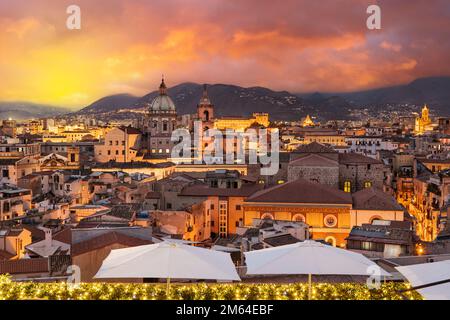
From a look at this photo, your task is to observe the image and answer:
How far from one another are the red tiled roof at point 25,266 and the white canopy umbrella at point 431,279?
36.6 feet

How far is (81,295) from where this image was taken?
28.8 feet

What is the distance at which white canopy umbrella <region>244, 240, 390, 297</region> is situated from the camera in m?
9.12

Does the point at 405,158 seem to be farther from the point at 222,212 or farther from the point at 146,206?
the point at 146,206

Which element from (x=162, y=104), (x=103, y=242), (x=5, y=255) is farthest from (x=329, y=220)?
(x=162, y=104)

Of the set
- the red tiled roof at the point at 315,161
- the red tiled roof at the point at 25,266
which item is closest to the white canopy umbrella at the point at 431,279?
the red tiled roof at the point at 25,266

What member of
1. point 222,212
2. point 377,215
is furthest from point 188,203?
point 377,215

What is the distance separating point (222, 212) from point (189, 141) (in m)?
42.9

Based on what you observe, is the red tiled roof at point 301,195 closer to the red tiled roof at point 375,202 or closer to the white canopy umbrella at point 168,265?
the red tiled roof at point 375,202

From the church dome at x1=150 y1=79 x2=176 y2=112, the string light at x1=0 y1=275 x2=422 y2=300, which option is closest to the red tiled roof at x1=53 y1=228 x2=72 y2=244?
the string light at x1=0 y1=275 x2=422 y2=300

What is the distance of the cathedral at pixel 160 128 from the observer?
2874 inches

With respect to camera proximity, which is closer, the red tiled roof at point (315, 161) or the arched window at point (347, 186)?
the red tiled roof at point (315, 161)

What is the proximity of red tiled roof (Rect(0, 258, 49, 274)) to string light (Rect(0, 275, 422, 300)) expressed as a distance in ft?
23.5

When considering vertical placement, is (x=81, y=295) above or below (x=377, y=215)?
above

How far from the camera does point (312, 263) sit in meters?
9.21
